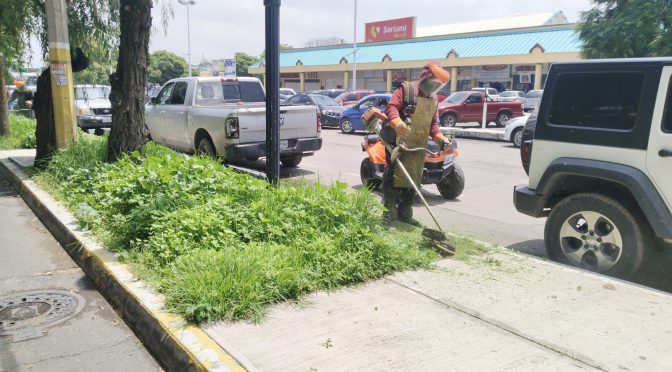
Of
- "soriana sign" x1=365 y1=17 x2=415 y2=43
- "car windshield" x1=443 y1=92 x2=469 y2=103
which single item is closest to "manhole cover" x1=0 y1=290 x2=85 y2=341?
"car windshield" x1=443 y1=92 x2=469 y2=103

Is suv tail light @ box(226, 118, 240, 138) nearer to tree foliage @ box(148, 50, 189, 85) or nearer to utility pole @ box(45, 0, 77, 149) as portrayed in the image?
utility pole @ box(45, 0, 77, 149)

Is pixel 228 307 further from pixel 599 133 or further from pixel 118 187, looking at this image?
pixel 599 133

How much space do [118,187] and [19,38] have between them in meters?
9.29

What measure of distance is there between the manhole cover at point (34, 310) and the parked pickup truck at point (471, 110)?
19.3 m

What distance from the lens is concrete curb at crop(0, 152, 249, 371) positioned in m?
3.14

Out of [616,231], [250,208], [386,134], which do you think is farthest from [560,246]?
[250,208]

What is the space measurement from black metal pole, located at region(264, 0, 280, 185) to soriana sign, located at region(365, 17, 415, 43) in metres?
46.2

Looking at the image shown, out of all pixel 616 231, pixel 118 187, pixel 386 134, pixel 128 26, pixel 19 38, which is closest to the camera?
pixel 616 231

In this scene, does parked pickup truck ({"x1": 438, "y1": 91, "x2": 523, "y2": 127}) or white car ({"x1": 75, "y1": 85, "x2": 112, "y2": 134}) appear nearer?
white car ({"x1": 75, "y1": 85, "x2": 112, "y2": 134})

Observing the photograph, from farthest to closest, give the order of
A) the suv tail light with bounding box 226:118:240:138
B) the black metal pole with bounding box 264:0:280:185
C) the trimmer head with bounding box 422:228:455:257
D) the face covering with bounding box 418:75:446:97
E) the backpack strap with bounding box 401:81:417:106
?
the suv tail light with bounding box 226:118:240:138 < the backpack strap with bounding box 401:81:417:106 < the face covering with bounding box 418:75:446:97 < the black metal pole with bounding box 264:0:280:185 < the trimmer head with bounding box 422:228:455:257

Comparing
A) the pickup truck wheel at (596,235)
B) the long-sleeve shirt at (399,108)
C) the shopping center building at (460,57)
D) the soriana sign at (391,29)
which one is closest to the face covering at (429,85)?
the long-sleeve shirt at (399,108)

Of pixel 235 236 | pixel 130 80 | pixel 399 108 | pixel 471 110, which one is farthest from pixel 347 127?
pixel 235 236

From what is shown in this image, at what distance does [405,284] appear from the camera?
4.36 metres

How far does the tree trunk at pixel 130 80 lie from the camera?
7449mm
